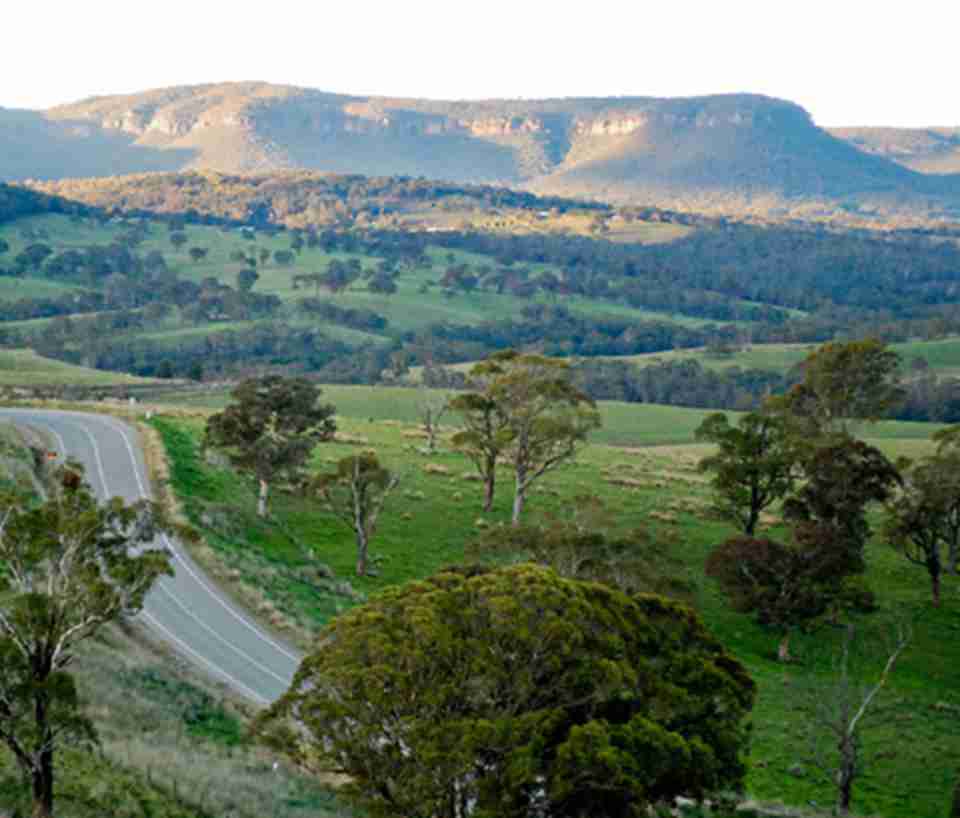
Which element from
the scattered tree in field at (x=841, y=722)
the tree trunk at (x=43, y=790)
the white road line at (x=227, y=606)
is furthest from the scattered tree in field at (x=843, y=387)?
the tree trunk at (x=43, y=790)

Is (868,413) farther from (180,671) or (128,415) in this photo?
(180,671)

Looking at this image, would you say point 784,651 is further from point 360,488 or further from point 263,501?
point 263,501

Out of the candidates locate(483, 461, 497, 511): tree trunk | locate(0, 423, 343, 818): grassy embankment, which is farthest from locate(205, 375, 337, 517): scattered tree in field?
locate(0, 423, 343, 818): grassy embankment

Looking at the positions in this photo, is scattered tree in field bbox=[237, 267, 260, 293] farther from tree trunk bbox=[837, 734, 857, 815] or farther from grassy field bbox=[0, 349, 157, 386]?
tree trunk bbox=[837, 734, 857, 815]

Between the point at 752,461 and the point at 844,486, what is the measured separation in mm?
4264

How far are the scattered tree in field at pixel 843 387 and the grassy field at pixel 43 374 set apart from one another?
62.1m

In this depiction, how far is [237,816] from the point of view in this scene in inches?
671

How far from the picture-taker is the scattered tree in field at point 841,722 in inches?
973

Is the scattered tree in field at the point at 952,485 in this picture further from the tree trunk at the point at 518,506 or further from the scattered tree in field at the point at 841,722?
the tree trunk at the point at 518,506

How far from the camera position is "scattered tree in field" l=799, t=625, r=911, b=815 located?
2470 cm

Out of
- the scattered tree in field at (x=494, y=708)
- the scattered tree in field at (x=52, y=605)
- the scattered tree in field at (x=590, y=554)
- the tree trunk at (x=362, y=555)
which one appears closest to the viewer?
the scattered tree in field at (x=52, y=605)

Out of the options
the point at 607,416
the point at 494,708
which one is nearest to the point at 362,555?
the point at 494,708

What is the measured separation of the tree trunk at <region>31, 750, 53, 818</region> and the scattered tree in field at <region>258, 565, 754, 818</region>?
348cm

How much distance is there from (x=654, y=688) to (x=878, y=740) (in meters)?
→ 17.1
